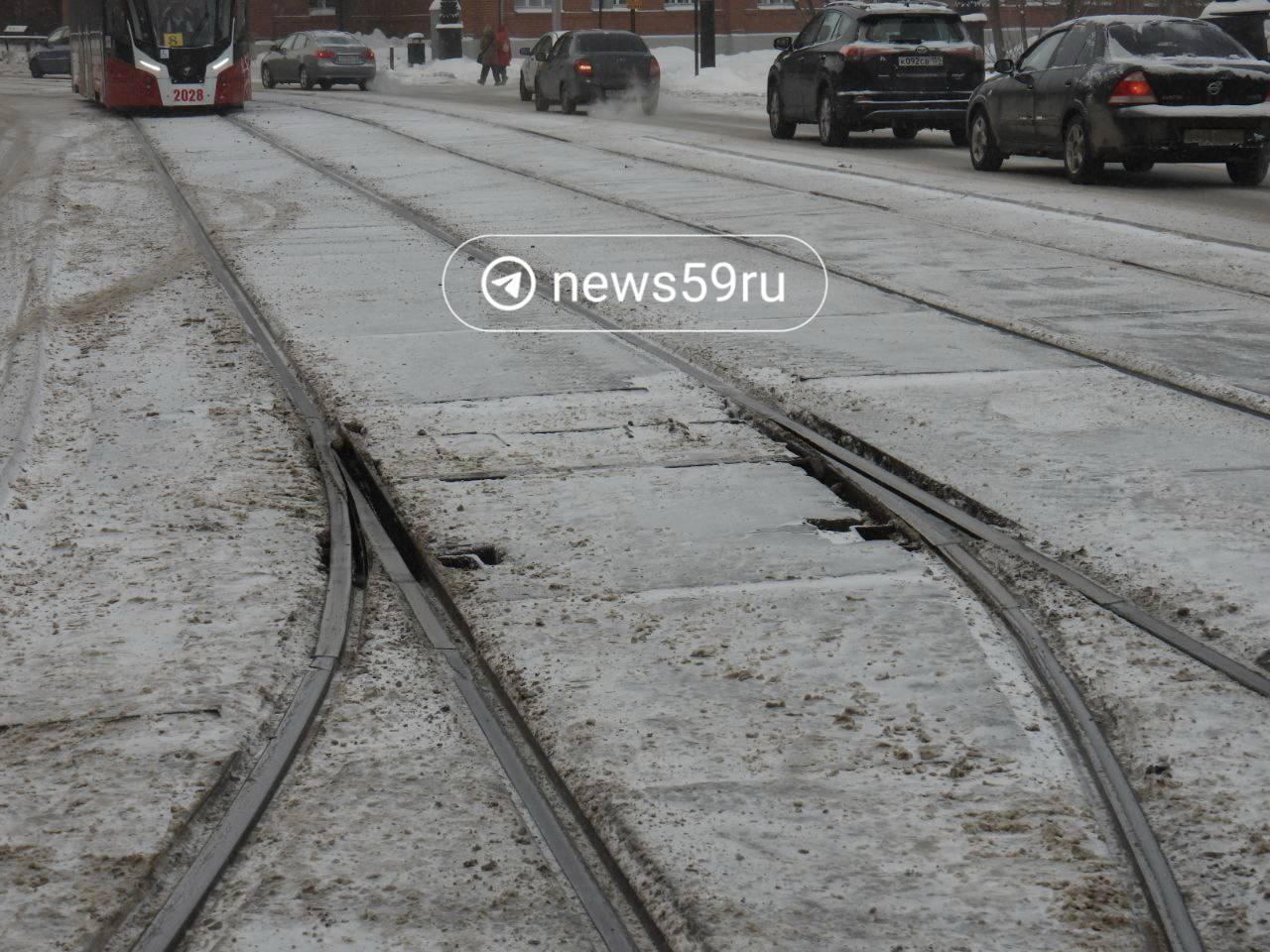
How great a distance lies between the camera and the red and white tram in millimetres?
30859

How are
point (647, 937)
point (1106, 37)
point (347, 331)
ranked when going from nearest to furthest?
point (647, 937) < point (347, 331) < point (1106, 37)

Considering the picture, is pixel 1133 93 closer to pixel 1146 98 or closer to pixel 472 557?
pixel 1146 98

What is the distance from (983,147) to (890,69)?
3263mm

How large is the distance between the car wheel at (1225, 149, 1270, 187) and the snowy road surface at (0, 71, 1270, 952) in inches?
237

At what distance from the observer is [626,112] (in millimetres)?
31969

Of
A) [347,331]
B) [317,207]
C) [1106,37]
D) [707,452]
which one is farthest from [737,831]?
[1106,37]

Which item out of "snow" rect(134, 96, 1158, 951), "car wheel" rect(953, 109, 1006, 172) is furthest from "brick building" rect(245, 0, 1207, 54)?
"snow" rect(134, 96, 1158, 951)

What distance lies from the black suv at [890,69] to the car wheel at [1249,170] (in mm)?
5437

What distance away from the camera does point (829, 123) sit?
72.1ft

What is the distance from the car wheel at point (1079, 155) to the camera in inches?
656

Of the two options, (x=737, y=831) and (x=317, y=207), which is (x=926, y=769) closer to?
(x=737, y=831)

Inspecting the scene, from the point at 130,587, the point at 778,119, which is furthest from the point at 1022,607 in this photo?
the point at 778,119

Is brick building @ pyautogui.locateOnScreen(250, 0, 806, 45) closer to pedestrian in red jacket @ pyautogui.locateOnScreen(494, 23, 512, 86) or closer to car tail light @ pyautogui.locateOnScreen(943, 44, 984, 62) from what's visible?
pedestrian in red jacket @ pyautogui.locateOnScreen(494, 23, 512, 86)

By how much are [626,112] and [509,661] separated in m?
28.5
